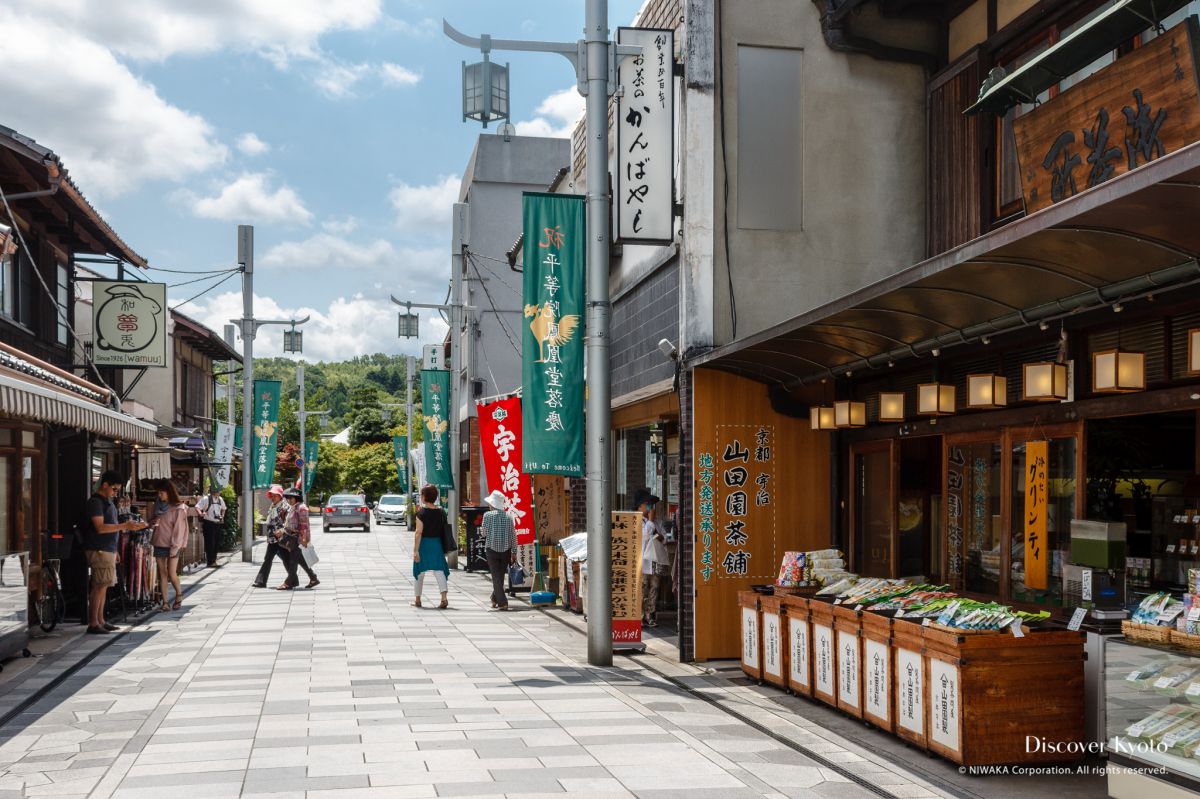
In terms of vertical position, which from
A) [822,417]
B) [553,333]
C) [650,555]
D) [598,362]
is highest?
[553,333]

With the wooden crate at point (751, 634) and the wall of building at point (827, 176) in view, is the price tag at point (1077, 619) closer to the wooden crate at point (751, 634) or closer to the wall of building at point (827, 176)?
the wooden crate at point (751, 634)

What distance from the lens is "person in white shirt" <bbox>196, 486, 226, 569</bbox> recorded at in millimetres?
29875

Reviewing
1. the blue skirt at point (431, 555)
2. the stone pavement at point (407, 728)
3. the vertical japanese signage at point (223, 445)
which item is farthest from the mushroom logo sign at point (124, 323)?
the vertical japanese signage at point (223, 445)

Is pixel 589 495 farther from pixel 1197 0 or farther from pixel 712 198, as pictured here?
pixel 1197 0

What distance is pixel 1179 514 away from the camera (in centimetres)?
808

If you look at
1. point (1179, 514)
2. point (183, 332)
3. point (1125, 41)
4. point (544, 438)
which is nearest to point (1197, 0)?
point (1125, 41)

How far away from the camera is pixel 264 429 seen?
34906mm

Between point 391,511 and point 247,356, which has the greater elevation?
point 247,356

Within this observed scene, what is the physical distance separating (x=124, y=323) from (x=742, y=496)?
11.3 metres

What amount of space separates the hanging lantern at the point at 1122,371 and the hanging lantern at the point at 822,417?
172 inches

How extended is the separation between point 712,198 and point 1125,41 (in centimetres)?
474

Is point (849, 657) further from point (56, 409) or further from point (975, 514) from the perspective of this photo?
point (56, 409)

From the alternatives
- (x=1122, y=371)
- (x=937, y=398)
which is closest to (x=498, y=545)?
(x=937, y=398)

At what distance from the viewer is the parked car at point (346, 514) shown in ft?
177
